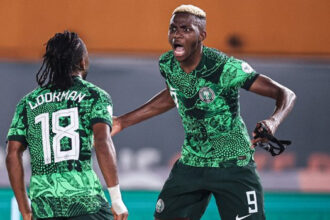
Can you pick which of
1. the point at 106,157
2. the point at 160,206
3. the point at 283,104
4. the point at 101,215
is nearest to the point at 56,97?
the point at 106,157

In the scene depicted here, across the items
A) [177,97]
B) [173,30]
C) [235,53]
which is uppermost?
[235,53]

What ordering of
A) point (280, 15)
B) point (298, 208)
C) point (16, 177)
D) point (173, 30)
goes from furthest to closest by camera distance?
1. point (280, 15)
2. point (298, 208)
3. point (173, 30)
4. point (16, 177)

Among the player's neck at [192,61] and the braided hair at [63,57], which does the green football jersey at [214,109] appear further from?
the braided hair at [63,57]

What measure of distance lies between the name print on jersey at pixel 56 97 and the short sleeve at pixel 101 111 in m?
0.08

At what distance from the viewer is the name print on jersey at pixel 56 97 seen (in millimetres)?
3508

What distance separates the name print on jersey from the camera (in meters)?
3.51

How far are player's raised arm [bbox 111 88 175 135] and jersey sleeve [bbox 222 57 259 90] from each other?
586mm

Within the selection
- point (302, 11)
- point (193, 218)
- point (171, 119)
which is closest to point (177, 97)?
point (193, 218)

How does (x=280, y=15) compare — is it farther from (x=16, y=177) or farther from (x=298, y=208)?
(x=16, y=177)

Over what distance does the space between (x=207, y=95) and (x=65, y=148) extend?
1005 mm

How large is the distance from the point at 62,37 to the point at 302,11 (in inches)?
157

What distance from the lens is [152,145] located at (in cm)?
697

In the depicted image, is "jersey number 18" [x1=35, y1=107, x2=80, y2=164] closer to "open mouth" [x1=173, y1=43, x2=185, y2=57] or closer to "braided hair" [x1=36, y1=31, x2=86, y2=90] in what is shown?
"braided hair" [x1=36, y1=31, x2=86, y2=90]

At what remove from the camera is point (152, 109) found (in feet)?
15.1
